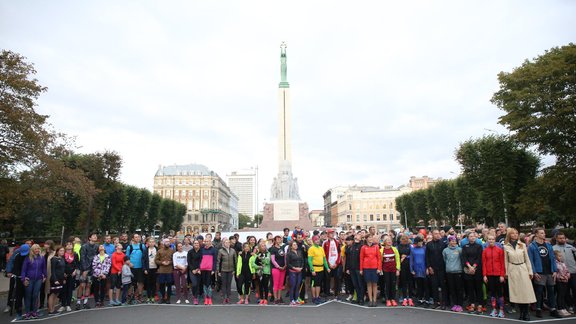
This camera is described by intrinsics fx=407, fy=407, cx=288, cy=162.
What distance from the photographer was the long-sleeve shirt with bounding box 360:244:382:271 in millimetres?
9984

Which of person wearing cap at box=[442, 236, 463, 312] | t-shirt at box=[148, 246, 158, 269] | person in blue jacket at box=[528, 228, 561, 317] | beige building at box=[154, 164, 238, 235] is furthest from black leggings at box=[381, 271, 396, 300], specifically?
beige building at box=[154, 164, 238, 235]

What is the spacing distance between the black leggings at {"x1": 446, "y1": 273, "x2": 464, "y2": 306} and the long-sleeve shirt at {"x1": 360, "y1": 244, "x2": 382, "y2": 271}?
5.34ft

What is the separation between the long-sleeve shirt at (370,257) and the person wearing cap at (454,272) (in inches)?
62.0

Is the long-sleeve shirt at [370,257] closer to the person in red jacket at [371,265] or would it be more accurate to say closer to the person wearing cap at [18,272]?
the person in red jacket at [371,265]

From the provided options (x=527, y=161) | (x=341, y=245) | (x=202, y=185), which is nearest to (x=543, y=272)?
(x=341, y=245)

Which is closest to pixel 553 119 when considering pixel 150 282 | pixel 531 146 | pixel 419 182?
pixel 531 146

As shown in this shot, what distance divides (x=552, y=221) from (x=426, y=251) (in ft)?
107

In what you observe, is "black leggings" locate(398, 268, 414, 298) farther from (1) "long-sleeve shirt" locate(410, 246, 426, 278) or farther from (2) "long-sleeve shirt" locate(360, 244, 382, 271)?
(2) "long-sleeve shirt" locate(360, 244, 382, 271)

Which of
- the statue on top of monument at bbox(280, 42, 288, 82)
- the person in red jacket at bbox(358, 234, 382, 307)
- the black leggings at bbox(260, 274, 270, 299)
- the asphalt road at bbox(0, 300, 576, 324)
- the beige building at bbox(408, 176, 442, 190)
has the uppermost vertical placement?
the statue on top of monument at bbox(280, 42, 288, 82)

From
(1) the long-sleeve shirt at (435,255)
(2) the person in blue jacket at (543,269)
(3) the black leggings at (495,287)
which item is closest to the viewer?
(2) the person in blue jacket at (543,269)

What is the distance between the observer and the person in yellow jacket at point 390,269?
10.1 m

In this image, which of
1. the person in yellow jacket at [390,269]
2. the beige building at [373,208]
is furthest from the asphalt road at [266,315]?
the beige building at [373,208]

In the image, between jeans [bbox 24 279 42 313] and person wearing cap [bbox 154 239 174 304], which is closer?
jeans [bbox 24 279 42 313]

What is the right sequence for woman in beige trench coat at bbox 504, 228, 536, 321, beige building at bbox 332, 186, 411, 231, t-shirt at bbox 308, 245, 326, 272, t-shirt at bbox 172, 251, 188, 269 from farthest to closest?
beige building at bbox 332, 186, 411, 231
t-shirt at bbox 172, 251, 188, 269
t-shirt at bbox 308, 245, 326, 272
woman in beige trench coat at bbox 504, 228, 536, 321
